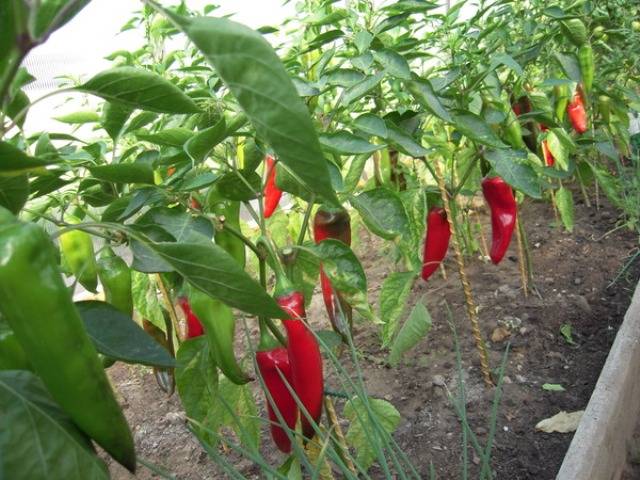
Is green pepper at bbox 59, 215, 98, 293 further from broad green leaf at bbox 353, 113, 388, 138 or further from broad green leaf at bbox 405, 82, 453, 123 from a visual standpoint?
broad green leaf at bbox 405, 82, 453, 123

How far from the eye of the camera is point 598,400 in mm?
1257

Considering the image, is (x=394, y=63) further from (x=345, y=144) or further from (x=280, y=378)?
(x=280, y=378)

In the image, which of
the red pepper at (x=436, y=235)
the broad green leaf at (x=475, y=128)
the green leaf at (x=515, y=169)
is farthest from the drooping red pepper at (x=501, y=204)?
the broad green leaf at (x=475, y=128)

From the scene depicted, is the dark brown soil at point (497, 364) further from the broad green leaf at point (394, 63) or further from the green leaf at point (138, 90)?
the green leaf at point (138, 90)

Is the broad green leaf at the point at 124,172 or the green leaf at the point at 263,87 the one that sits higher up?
the green leaf at the point at 263,87

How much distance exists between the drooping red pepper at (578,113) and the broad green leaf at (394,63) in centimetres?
126

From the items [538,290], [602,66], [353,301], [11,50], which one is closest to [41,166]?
[11,50]

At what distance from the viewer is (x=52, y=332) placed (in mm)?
484

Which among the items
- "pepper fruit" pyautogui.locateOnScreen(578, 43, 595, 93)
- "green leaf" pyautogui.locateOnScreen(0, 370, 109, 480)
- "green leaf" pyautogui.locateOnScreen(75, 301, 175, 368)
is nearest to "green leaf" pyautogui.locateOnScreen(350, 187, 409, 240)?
"green leaf" pyautogui.locateOnScreen(75, 301, 175, 368)

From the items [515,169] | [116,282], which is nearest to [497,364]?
[515,169]

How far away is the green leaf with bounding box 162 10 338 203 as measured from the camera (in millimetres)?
384

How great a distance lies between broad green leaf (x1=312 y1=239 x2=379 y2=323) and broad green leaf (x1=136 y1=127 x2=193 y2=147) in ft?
0.75

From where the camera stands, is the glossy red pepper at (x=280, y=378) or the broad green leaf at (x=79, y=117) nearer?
the glossy red pepper at (x=280, y=378)

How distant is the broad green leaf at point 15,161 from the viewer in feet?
1.59
